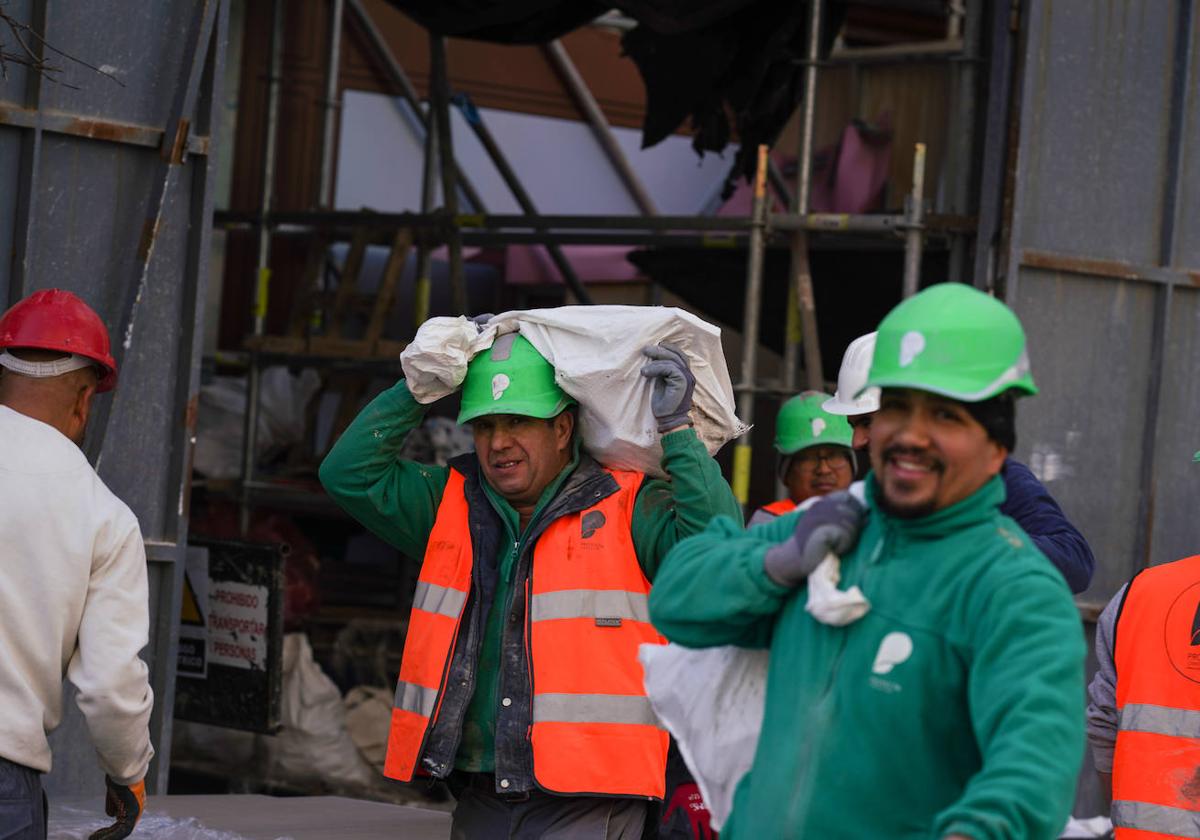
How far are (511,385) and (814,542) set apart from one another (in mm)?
1590

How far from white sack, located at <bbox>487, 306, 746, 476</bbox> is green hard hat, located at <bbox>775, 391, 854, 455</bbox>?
1.61 metres

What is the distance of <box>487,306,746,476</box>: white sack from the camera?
4309mm

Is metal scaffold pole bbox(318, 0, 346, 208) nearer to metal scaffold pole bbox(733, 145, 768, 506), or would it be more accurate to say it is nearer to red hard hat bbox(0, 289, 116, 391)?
metal scaffold pole bbox(733, 145, 768, 506)

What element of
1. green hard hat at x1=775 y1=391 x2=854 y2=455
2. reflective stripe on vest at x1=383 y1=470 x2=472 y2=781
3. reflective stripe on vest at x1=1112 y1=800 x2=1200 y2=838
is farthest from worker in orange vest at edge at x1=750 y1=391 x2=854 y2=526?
reflective stripe on vest at x1=1112 y1=800 x2=1200 y2=838

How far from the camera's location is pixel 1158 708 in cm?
402

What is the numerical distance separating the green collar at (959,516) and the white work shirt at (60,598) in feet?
6.08

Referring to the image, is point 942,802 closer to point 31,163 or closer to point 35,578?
point 35,578

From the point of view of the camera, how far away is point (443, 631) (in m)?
4.15

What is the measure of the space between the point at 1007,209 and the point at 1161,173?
84 centimetres

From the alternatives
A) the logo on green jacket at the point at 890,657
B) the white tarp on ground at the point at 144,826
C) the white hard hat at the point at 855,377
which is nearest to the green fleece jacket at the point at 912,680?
the logo on green jacket at the point at 890,657

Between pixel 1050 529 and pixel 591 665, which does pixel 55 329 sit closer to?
pixel 591 665

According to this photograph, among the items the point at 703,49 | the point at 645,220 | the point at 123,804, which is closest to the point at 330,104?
the point at 703,49

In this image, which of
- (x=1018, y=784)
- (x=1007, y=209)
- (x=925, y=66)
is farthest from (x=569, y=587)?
(x=925, y=66)

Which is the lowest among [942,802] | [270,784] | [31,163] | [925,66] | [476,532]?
[270,784]
